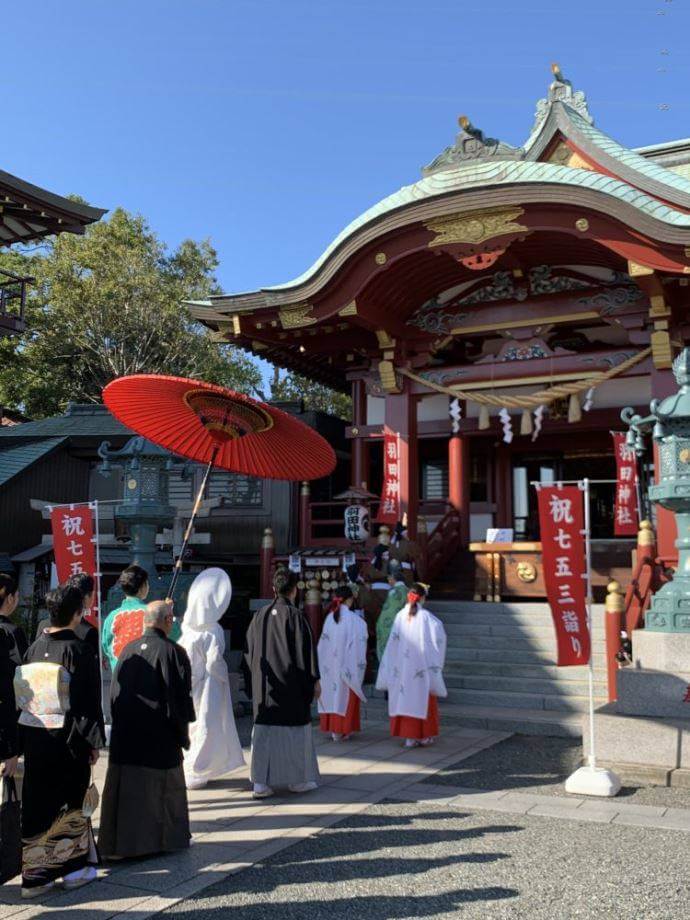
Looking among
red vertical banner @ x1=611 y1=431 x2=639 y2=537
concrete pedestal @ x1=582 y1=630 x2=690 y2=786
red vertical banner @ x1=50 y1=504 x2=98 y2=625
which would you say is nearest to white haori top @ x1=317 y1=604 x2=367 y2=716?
concrete pedestal @ x1=582 y1=630 x2=690 y2=786

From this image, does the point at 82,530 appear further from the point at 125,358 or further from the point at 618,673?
the point at 125,358

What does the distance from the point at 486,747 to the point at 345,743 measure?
54.4 inches

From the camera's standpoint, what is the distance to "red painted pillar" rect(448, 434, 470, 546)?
570 inches

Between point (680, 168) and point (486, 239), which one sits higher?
point (680, 168)

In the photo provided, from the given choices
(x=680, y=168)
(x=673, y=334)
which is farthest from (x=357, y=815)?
(x=680, y=168)

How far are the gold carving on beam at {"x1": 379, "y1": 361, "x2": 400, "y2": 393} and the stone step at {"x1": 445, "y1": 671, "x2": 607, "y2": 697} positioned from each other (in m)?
4.78

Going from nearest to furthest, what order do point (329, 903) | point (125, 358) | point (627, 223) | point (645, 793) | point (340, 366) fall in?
point (329, 903)
point (645, 793)
point (627, 223)
point (340, 366)
point (125, 358)

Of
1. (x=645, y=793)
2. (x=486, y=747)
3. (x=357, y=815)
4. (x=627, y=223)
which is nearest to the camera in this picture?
(x=357, y=815)

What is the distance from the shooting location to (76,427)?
53.0 feet

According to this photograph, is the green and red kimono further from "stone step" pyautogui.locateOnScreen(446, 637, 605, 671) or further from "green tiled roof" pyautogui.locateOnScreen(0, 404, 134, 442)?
"green tiled roof" pyautogui.locateOnScreen(0, 404, 134, 442)

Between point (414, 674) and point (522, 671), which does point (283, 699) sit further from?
point (522, 671)

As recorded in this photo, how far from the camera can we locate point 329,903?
395cm

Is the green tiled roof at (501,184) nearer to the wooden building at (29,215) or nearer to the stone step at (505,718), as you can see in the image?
the wooden building at (29,215)

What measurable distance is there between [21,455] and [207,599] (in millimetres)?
10576
